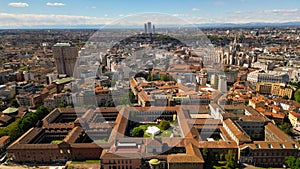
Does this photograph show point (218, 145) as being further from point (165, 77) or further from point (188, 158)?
point (165, 77)

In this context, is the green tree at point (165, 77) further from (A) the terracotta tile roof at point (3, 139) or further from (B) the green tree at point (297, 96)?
(A) the terracotta tile roof at point (3, 139)

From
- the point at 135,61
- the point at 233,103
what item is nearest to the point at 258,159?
the point at 233,103

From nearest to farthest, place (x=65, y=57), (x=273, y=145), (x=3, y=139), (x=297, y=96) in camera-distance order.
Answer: (x=273, y=145), (x=3, y=139), (x=297, y=96), (x=65, y=57)

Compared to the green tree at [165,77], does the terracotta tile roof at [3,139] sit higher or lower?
lower

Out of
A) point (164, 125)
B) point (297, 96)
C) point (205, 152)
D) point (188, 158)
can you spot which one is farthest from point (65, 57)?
point (297, 96)

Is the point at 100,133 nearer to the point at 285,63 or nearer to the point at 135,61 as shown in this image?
the point at 135,61

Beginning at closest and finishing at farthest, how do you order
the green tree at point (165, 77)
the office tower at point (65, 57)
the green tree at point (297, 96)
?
the green tree at point (297, 96)
the office tower at point (65, 57)
the green tree at point (165, 77)

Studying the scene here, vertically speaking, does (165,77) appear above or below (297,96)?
above

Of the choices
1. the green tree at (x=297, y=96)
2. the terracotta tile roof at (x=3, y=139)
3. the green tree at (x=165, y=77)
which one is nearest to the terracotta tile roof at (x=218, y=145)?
the terracotta tile roof at (x=3, y=139)

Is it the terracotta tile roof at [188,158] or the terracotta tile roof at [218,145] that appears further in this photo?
the terracotta tile roof at [218,145]

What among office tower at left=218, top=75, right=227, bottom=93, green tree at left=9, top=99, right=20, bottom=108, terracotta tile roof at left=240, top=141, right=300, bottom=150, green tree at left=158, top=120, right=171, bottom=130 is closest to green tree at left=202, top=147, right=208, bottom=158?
terracotta tile roof at left=240, top=141, right=300, bottom=150

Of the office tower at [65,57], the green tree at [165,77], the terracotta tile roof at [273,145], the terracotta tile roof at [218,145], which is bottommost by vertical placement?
the terracotta tile roof at [218,145]
